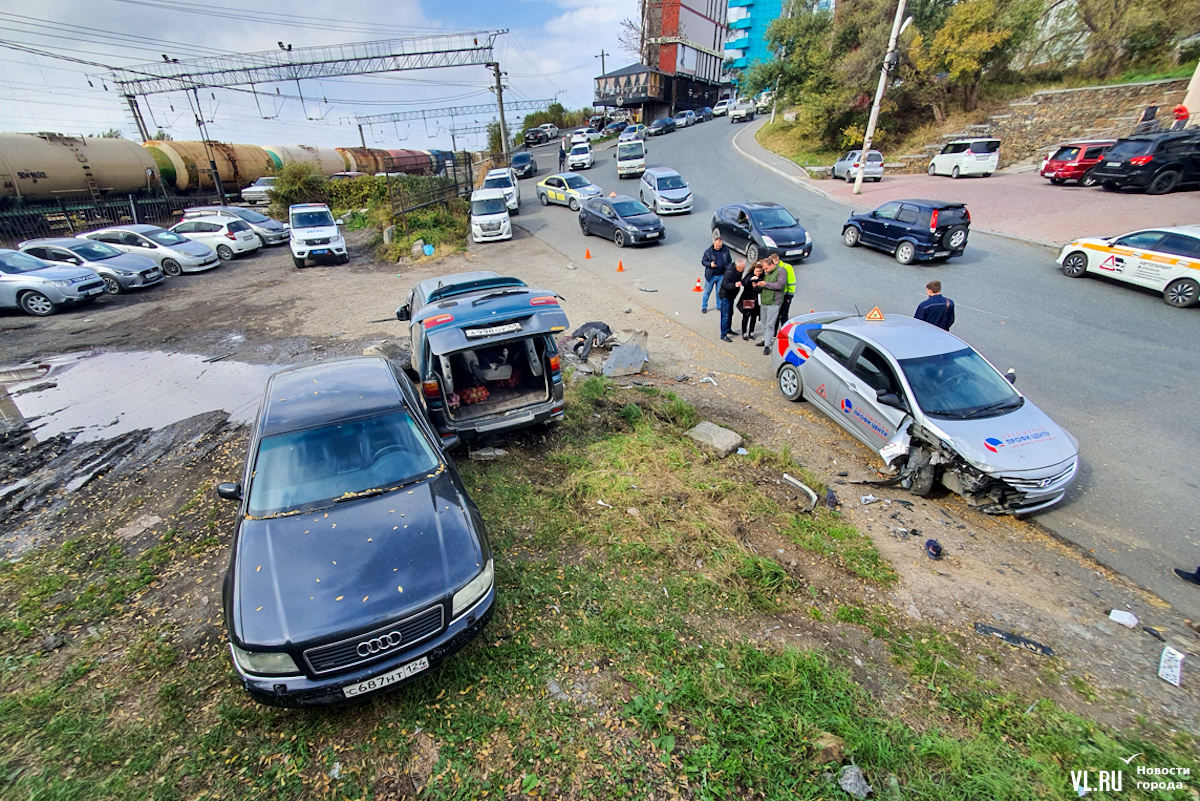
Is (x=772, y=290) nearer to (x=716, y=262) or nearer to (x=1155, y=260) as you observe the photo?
(x=716, y=262)

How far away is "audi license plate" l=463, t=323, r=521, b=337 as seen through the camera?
562 cm

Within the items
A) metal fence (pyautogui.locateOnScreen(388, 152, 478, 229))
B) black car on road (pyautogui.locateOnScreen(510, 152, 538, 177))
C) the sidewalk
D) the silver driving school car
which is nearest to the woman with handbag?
the silver driving school car

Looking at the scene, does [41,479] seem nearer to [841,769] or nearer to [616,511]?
[616,511]

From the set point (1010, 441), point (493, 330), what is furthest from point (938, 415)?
point (493, 330)

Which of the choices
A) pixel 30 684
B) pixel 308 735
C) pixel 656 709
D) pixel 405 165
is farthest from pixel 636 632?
pixel 405 165

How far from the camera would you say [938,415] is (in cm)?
568

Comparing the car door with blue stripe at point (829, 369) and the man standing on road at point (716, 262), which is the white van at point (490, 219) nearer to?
the man standing on road at point (716, 262)

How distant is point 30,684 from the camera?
12.0 feet

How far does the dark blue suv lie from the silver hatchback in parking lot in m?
21.9

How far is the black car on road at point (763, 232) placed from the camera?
1338 cm

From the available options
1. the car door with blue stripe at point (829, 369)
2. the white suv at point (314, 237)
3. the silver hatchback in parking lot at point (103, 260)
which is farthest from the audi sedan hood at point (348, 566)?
the white suv at point (314, 237)

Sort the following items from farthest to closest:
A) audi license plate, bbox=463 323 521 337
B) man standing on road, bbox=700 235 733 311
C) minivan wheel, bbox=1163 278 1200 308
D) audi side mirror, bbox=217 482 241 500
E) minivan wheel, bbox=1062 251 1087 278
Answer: minivan wheel, bbox=1062 251 1087 278 < man standing on road, bbox=700 235 733 311 < minivan wheel, bbox=1163 278 1200 308 < audi license plate, bbox=463 323 521 337 < audi side mirror, bbox=217 482 241 500

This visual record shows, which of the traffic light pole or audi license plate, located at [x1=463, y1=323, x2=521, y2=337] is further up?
the traffic light pole

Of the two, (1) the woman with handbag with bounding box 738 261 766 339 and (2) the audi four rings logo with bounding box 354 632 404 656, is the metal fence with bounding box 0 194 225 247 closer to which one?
(1) the woman with handbag with bounding box 738 261 766 339
